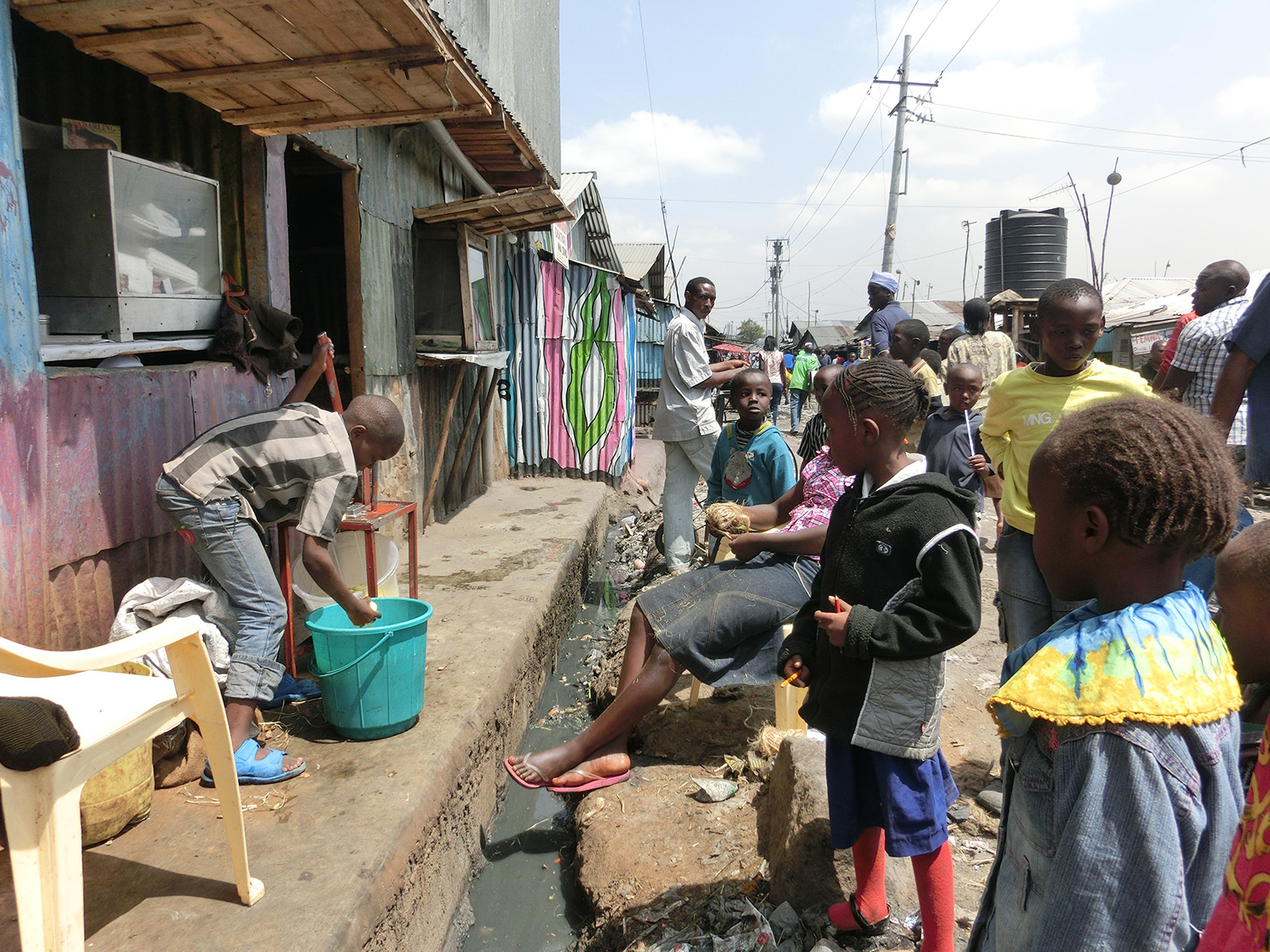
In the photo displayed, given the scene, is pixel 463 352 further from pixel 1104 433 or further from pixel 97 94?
pixel 1104 433

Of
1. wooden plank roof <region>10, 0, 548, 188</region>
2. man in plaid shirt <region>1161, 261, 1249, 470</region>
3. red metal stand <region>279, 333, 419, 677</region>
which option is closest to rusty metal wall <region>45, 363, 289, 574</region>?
red metal stand <region>279, 333, 419, 677</region>

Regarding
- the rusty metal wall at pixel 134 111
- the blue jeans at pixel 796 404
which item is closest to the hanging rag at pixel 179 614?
the rusty metal wall at pixel 134 111

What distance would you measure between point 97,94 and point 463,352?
3445mm

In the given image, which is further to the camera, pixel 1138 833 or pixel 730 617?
pixel 730 617

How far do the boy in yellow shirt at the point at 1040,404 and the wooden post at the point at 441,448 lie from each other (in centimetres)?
459

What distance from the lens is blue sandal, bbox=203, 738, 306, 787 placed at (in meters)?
2.80

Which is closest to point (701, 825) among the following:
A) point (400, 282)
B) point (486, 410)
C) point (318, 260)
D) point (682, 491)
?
point (682, 491)

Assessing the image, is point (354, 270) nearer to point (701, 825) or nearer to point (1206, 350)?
point (701, 825)

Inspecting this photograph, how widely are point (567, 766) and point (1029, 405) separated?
2230 millimetres

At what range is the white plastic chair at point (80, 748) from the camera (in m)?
1.62

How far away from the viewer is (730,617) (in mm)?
3379

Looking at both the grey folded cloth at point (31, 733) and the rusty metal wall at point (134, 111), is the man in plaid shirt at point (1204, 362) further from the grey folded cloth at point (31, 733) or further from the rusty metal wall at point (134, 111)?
the rusty metal wall at point (134, 111)

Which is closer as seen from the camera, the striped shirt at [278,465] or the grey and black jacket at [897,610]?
the grey and black jacket at [897,610]

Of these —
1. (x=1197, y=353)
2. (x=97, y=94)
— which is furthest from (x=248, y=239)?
(x=1197, y=353)
